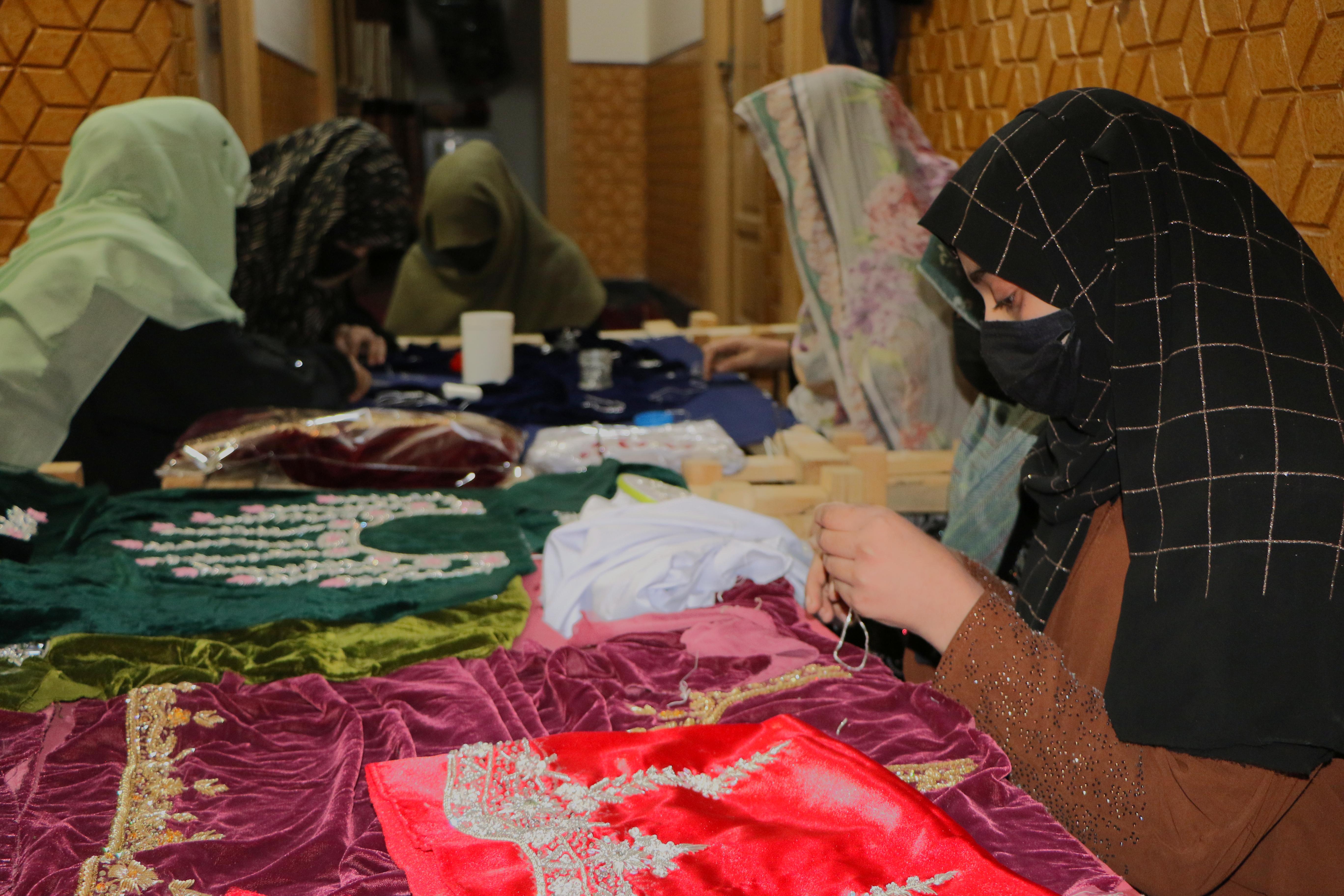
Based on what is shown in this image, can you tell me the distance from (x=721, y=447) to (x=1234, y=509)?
1.18m

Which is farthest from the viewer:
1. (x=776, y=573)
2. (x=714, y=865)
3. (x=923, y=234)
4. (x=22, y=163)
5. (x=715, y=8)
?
(x=715, y=8)

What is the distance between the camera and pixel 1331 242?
1.48 metres

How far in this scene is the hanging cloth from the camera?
210 centimetres

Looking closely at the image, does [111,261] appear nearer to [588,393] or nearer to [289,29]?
[588,393]

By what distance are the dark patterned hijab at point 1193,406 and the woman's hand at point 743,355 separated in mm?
1767

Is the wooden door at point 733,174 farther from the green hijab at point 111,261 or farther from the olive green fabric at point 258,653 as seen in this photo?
the olive green fabric at point 258,653

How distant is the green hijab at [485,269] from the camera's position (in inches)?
160

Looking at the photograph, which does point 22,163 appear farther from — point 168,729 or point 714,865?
point 714,865

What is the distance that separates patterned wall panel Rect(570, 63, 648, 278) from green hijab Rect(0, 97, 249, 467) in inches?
204

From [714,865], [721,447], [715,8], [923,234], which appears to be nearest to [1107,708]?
[714,865]

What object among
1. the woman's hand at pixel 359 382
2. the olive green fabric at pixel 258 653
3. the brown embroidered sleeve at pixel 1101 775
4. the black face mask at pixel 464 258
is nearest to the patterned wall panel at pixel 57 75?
the black face mask at pixel 464 258

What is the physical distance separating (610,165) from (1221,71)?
6.15m

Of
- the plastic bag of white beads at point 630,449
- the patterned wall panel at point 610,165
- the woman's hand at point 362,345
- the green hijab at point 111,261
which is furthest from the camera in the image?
the patterned wall panel at point 610,165

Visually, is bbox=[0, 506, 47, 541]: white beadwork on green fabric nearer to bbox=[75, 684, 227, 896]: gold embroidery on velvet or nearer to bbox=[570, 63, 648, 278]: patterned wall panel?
bbox=[75, 684, 227, 896]: gold embroidery on velvet
